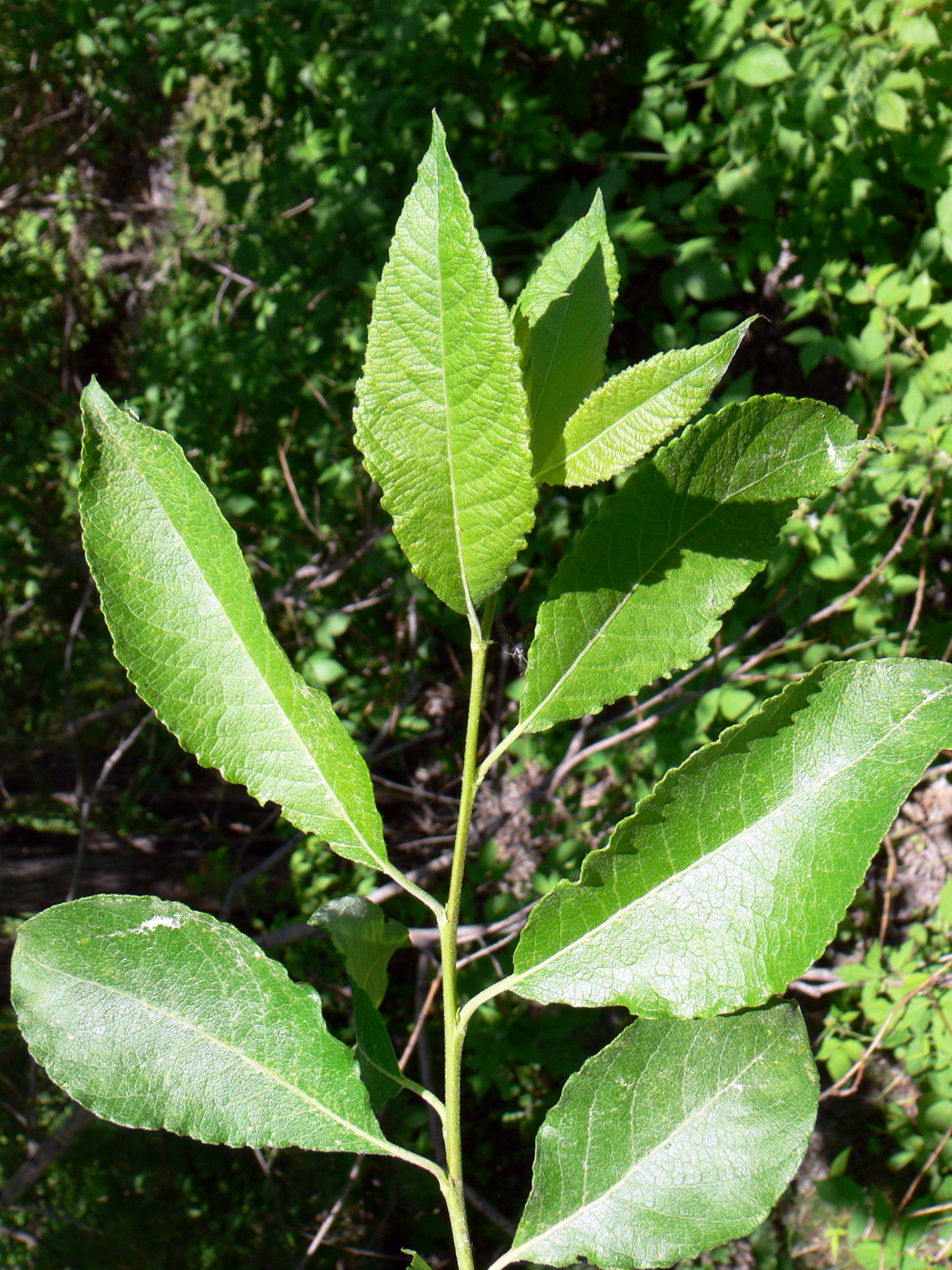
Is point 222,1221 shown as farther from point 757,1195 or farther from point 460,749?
point 757,1195

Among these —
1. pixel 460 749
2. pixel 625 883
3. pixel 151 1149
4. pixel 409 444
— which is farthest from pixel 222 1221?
pixel 409 444

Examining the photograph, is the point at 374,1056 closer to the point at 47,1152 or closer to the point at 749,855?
the point at 749,855

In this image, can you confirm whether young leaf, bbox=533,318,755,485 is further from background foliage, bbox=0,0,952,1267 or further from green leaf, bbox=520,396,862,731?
background foliage, bbox=0,0,952,1267

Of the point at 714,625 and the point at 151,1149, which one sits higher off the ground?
the point at 714,625

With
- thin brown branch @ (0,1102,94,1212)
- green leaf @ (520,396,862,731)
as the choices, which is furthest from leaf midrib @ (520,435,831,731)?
thin brown branch @ (0,1102,94,1212)

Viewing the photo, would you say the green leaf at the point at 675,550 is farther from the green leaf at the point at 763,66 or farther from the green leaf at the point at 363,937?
the green leaf at the point at 763,66

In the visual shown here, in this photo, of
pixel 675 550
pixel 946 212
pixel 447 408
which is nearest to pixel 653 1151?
pixel 675 550

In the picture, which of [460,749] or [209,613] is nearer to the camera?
[209,613]
